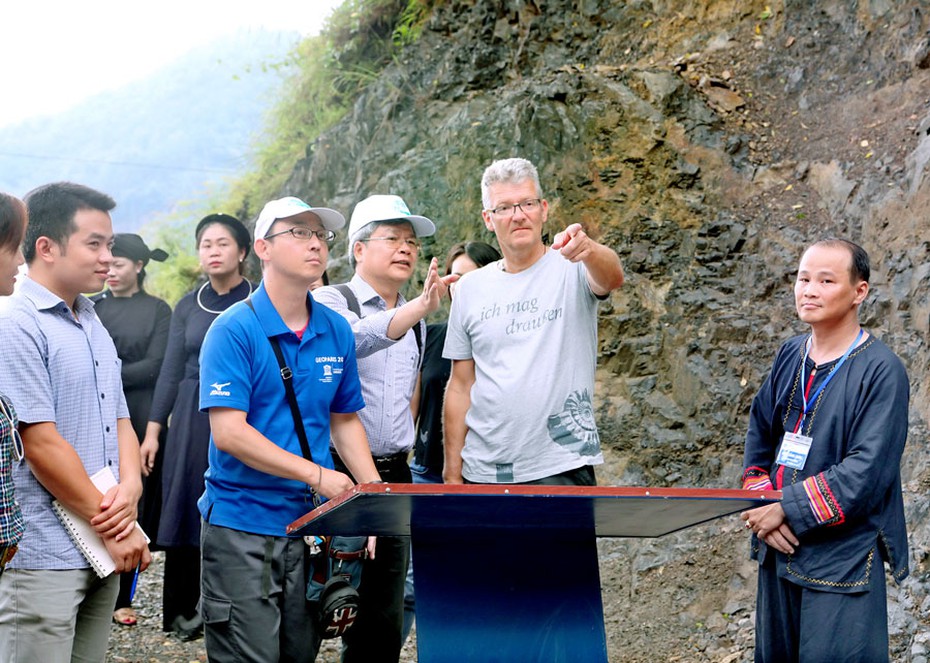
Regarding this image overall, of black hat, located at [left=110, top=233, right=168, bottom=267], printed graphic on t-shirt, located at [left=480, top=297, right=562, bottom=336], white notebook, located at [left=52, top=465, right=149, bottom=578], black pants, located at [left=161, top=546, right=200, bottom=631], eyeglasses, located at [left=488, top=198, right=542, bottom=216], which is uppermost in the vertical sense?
black hat, located at [left=110, top=233, right=168, bottom=267]

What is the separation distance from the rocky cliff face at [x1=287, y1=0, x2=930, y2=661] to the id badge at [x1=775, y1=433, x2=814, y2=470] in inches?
67.8

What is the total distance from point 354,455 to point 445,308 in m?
4.31

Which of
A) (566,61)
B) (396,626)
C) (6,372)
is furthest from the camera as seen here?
(566,61)

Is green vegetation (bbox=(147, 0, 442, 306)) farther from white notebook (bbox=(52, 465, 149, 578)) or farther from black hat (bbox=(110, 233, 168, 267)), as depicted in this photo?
white notebook (bbox=(52, 465, 149, 578))

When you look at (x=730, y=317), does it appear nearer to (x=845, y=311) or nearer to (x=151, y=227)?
(x=845, y=311)

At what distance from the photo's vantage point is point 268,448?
3.12 metres

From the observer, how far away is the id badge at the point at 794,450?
3463mm

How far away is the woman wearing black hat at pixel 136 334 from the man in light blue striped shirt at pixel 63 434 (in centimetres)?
266

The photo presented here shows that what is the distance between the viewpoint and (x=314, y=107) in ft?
40.9

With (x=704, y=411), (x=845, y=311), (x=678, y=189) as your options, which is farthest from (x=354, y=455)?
(x=678, y=189)

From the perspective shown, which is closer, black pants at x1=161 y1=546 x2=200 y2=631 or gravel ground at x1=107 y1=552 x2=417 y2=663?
gravel ground at x1=107 y1=552 x2=417 y2=663

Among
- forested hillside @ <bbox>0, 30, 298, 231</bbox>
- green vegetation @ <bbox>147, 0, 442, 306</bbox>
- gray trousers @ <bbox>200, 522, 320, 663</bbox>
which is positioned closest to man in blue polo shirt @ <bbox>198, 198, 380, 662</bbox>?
gray trousers @ <bbox>200, 522, 320, 663</bbox>

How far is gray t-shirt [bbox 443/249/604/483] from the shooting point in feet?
12.0

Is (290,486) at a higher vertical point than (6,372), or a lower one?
lower
